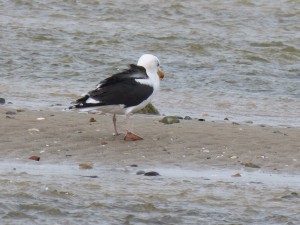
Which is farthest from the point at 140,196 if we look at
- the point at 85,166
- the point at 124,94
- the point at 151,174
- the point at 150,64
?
the point at 150,64

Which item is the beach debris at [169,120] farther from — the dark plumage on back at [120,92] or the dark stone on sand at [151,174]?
the dark stone on sand at [151,174]

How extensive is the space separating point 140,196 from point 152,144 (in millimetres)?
2220

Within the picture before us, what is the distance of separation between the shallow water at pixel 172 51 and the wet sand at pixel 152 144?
58.7 inches

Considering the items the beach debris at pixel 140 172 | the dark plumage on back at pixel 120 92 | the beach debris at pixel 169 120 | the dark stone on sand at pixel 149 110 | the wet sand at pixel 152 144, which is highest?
the dark plumage on back at pixel 120 92

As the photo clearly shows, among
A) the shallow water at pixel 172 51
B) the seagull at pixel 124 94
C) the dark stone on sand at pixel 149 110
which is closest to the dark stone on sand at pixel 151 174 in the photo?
the seagull at pixel 124 94

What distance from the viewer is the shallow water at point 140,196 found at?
6.58m

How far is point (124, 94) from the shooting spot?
9.74m

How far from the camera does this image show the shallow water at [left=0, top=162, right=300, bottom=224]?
6.58 m

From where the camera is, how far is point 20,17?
63.8 feet

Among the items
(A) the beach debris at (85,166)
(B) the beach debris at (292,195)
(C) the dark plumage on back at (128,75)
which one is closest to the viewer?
(B) the beach debris at (292,195)

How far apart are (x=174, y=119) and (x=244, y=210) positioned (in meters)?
3.80

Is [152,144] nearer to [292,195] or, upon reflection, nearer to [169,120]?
[169,120]

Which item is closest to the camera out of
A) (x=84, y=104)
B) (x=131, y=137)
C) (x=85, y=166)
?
(x=85, y=166)

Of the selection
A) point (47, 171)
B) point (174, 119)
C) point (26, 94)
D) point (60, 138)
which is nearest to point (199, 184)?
point (47, 171)
